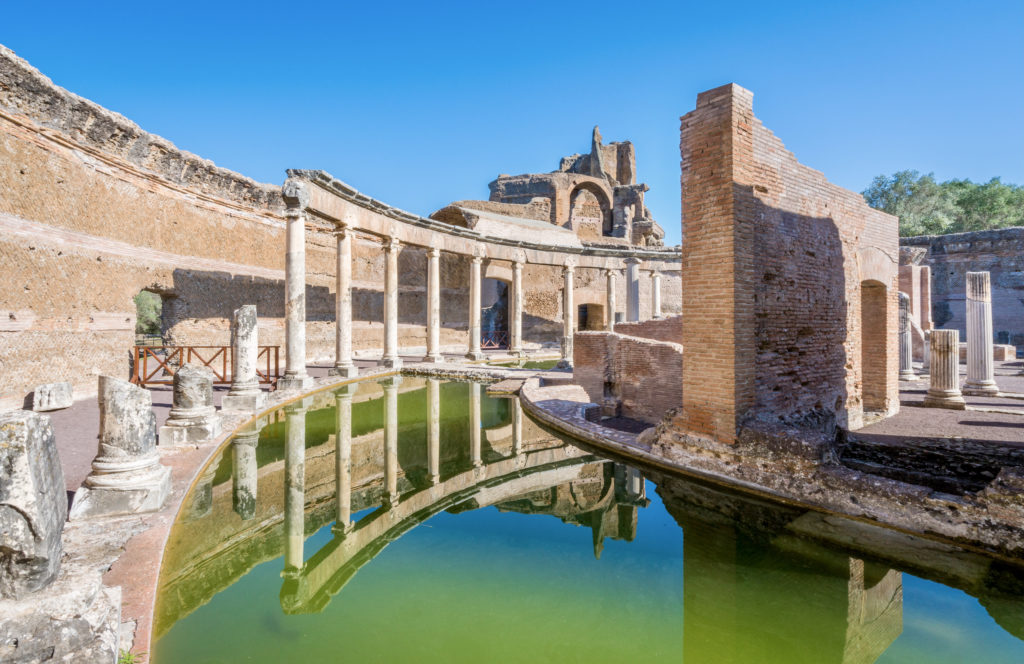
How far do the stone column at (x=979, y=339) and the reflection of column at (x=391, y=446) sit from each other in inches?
456

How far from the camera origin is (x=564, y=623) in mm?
3119

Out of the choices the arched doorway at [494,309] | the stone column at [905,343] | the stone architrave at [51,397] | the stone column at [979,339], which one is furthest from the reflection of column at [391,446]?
the arched doorway at [494,309]

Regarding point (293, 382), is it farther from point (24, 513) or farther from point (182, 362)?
point (24, 513)

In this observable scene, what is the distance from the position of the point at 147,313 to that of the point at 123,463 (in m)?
23.1

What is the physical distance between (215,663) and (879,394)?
960cm

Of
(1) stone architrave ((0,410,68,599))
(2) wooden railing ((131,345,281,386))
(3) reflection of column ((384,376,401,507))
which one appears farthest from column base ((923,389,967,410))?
(2) wooden railing ((131,345,281,386))

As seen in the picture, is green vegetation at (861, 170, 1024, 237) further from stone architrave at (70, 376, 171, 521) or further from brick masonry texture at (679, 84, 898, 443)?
stone architrave at (70, 376, 171, 521)

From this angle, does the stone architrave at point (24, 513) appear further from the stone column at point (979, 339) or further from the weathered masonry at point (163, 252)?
the stone column at point (979, 339)

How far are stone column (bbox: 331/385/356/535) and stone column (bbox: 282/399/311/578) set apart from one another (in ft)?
1.06

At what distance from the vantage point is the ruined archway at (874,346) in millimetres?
8336

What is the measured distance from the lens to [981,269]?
83.9 feet

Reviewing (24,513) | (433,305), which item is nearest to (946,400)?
(24,513)

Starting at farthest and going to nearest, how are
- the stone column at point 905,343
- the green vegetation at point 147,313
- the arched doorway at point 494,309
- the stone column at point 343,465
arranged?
1. the arched doorway at point 494,309
2. the green vegetation at point 147,313
3. the stone column at point 905,343
4. the stone column at point 343,465

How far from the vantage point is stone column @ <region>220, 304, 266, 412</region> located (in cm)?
895
